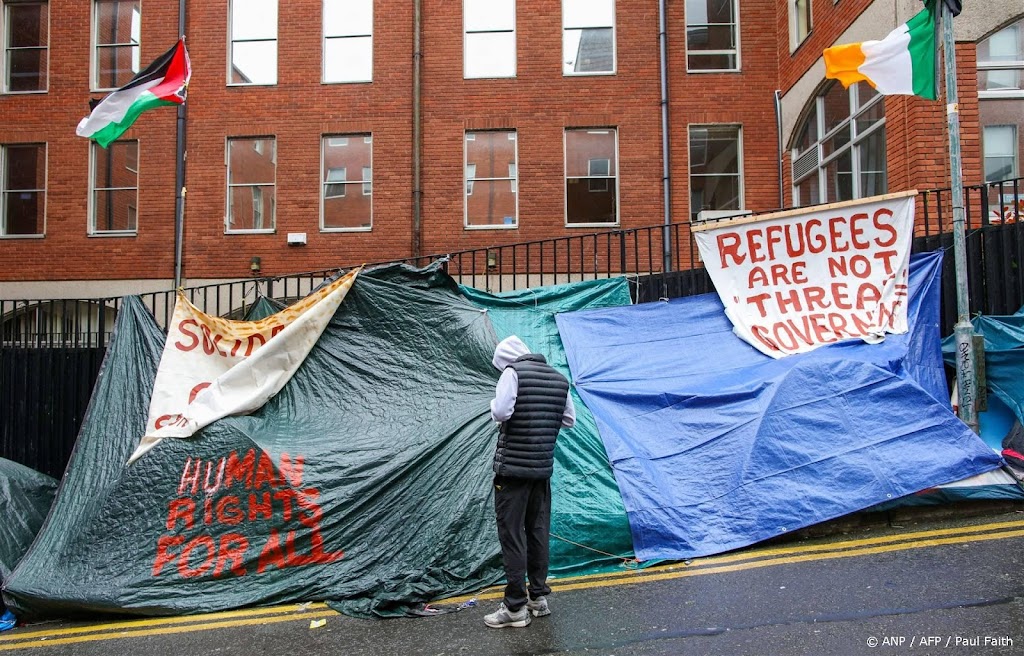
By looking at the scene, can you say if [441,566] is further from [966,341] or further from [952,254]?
[952,254]

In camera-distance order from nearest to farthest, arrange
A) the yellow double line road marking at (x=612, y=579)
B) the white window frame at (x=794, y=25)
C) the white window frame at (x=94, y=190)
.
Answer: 1. the yellow double line road marking at (x=612, y=579)
2. the white window frame at (x=794, y=25)
3. the white window frame at (x=94, y=190)

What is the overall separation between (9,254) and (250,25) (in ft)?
21.0

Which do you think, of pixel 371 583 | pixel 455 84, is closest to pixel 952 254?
pixel 371 583

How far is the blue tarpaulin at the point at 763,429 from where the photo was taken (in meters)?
5.61

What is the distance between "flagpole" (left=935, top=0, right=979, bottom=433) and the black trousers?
382 cm

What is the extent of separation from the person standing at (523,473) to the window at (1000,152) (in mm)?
7577

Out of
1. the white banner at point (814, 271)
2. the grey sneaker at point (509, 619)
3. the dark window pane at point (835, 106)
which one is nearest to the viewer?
the grey sneaker at point (509, 619)

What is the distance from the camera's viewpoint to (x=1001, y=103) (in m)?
9.41

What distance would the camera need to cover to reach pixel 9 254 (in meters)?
15.0

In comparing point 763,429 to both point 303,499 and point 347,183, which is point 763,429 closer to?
point 303,499

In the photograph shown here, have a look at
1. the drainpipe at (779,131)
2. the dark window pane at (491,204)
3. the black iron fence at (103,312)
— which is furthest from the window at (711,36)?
the black iron fence at (103,312)

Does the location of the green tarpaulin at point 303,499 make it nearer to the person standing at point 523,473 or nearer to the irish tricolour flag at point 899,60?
the person standing at point 523,473

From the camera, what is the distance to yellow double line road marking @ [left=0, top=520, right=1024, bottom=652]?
202 inches

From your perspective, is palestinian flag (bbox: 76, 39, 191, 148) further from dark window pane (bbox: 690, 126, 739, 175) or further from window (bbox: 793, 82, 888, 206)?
dark window pane (bbox: 690, 126, 739, 175)
